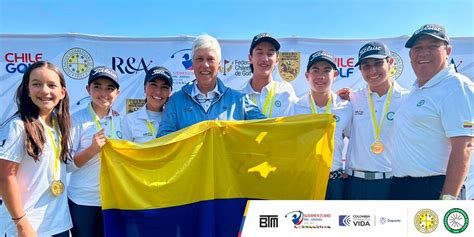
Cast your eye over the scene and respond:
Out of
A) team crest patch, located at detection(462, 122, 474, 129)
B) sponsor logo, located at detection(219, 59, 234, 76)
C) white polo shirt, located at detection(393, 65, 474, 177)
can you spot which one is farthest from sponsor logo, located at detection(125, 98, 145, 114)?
team crest patch, located at detection(462, 122, 474, 129)

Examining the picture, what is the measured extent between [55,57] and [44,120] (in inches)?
125

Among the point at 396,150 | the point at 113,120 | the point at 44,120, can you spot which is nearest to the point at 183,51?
the point at 113,120

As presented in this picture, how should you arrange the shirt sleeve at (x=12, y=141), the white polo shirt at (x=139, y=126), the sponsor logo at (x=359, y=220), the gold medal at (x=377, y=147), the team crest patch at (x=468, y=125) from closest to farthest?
1. the shirt sleeve at (x=12, y=141)
2. the sponsor logo at (x=359, y=220)
3. the team crest patch at (x=468, y=125)
4. the white polo shirt at (x=139, y=126)
5. the gold medal at (x=377, y=147)

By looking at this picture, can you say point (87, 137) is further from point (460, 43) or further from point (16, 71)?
point (460, 43)

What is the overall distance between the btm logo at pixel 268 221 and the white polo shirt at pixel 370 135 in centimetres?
136

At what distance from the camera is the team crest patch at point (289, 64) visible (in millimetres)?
5395

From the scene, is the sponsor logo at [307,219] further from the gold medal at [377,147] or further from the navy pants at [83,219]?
the navy pants at [83,219]

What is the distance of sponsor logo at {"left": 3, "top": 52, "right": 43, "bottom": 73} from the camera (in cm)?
532

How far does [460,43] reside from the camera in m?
5.22

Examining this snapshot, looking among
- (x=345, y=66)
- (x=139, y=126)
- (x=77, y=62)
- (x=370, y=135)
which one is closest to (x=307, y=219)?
(x=370, y=135)

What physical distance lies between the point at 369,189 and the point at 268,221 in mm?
1422

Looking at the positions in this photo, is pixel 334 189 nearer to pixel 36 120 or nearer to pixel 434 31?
pixel 434 31

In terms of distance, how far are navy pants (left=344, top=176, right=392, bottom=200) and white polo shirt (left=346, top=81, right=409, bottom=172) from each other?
113 millimetres

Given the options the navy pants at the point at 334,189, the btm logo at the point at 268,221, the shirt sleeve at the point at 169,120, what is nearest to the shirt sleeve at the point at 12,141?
the shirt sleeve at the point at 169,120
